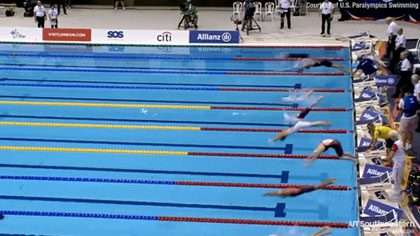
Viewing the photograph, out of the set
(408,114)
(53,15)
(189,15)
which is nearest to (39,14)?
(53,15)

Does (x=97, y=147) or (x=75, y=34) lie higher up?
(x=75, y=34)

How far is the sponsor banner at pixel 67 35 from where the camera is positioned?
17.2 metres

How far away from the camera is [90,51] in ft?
53.7

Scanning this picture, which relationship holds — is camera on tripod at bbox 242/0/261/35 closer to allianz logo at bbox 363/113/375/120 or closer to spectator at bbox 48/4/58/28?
spectator at bbox 48/4/58/28

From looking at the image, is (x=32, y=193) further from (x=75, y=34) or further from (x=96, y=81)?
(x=75, y=34)

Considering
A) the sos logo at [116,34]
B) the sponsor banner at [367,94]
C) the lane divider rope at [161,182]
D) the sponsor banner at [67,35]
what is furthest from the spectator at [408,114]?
the sponsor banner at [67,35]

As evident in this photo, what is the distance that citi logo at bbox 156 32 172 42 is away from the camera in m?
17.0

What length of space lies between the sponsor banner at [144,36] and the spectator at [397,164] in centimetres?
1022

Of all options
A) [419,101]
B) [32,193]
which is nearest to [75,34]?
[32,193]

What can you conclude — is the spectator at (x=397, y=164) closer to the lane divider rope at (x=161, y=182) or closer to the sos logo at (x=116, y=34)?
the lane divider rope at (x=161, y=182)

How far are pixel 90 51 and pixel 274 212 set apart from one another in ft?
32.5

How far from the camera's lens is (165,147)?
987 centimetres

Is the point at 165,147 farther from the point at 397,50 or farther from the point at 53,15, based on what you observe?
the point at 53,15

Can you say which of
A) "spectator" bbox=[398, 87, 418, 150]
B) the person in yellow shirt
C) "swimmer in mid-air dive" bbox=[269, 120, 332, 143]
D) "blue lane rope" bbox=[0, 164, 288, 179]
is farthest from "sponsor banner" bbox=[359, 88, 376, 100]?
"blue lane rope" bbox=[0, 164, 288, 179]
